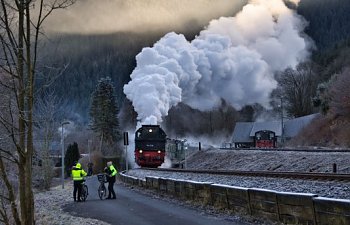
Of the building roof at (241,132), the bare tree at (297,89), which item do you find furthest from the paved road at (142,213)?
the bare tree at (297,89)

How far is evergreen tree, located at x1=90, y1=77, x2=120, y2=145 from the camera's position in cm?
10169

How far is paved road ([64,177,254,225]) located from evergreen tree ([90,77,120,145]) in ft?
265

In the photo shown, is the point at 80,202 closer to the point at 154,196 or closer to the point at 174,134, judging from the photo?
the point at 154,196

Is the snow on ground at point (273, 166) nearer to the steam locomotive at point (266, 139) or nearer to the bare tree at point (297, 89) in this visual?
the steam locomotive at point (266, 139)

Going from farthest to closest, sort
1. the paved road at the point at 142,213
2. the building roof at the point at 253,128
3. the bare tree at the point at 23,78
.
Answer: the building roof at the point at 253,128
the paved road at the point at 142,213
the bare tree at the point at 23,78

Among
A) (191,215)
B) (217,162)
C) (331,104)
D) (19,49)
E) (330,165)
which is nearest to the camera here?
(19,49)

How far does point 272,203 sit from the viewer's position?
12.4 metres

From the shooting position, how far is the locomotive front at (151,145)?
45.6 meters

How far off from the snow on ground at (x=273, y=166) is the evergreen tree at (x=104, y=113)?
138ft

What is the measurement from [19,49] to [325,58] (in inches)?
4146

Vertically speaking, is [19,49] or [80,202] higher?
[19,49]

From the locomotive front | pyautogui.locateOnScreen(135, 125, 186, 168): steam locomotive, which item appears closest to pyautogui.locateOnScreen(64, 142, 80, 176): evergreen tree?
pyautogui.locateOnScreen(135, 125, 186, 168): steam locomotive

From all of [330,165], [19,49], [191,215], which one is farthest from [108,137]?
[19,49]

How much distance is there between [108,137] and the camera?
333ft
